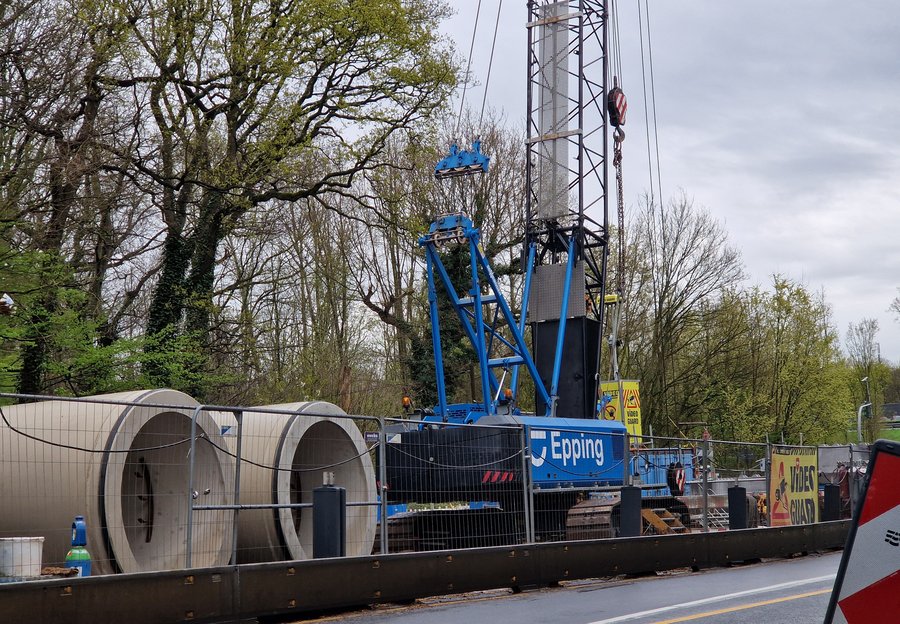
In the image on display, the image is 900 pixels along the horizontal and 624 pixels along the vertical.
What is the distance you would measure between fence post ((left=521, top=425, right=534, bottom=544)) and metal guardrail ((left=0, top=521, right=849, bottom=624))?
1.07ft

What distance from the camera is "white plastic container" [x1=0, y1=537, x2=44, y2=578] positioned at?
8859mm

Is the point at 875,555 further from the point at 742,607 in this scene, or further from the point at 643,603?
the point at 643,603

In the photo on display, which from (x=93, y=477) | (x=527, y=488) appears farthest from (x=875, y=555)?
(x=527, y=488)

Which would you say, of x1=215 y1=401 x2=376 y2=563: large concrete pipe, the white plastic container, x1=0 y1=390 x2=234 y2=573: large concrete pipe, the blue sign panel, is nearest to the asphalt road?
x1=215 y1=401 x2=376 y2=563: large concrete pipe

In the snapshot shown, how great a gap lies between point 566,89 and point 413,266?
1721 centimetres

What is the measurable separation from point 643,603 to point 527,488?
3051 mm

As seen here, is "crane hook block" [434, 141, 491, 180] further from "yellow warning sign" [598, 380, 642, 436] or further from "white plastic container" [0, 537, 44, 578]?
"yellow warning sign" [598, 380, 642, 436]

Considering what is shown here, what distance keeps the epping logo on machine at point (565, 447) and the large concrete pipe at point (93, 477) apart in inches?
278

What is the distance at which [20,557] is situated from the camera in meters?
8.98

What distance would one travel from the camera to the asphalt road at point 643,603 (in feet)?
32.8

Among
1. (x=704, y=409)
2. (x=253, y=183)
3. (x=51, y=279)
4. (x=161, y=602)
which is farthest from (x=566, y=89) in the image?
(x=704, y=409)

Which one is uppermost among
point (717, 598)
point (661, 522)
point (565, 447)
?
point (565, 447)

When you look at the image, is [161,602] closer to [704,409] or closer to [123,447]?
[123,447]

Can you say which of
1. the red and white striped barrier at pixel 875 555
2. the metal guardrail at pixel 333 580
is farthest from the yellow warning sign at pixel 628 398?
the red and white striped barrier at pixel 875 555
